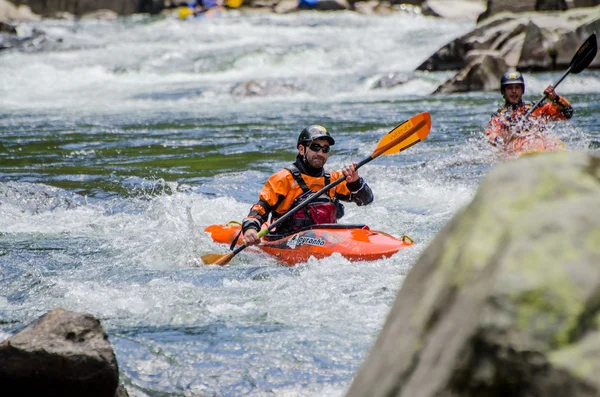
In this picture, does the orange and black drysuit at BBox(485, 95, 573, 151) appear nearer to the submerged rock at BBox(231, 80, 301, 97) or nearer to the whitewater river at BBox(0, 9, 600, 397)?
the whitewater river at BBox(0, 9, 600, 397)

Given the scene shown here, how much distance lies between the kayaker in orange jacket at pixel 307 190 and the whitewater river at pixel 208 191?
0.38 meters

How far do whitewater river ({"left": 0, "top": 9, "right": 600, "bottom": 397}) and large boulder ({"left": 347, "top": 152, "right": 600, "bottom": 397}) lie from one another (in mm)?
1516

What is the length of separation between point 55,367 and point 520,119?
6463 millimetres

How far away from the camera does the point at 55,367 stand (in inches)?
122

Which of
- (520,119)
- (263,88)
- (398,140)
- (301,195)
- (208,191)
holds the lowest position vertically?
(263,88)

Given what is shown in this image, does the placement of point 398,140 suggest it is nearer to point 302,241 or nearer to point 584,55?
point 302,241

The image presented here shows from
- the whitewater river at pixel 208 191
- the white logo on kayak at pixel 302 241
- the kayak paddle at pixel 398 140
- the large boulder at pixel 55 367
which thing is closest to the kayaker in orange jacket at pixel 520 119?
the whitewater river at pixel 208 191

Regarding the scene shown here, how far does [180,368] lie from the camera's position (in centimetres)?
371

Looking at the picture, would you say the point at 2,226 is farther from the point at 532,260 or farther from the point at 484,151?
the point at 532,260

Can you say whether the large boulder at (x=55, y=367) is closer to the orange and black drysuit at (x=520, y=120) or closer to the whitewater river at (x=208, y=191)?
the whitewater river at (x=208, y=191)

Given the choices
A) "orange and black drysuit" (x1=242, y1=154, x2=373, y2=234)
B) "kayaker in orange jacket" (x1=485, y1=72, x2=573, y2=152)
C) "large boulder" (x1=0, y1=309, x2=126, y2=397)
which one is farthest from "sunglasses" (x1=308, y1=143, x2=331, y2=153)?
"kayaker in orange jacket" (x1=485, y1=72, x2=573, y2=152)

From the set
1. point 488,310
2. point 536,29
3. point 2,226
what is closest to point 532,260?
point 488,310

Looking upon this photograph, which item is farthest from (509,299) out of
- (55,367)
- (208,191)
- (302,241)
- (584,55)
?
(584,55)

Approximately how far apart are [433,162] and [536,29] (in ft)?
29.3
